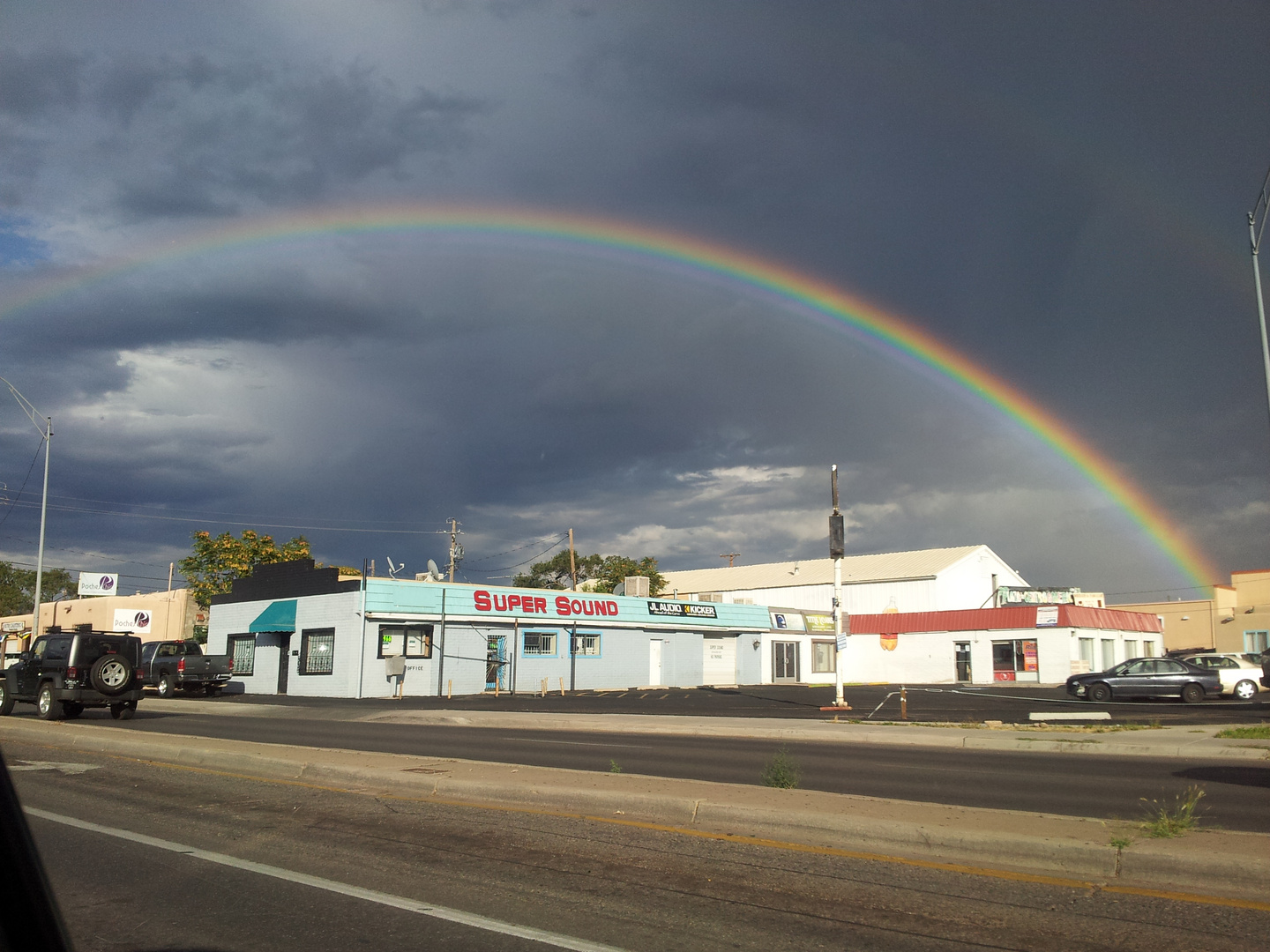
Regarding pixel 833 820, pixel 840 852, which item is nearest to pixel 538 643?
pixel 833 820

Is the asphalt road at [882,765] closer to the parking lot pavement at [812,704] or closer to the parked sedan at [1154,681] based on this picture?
the parking lot pavement at [812,704]

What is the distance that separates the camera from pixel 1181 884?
6812 millimetres

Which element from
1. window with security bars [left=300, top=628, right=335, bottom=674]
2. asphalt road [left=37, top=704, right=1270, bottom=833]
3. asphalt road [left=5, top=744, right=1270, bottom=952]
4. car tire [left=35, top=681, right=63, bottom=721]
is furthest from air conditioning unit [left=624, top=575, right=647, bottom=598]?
asphalt road [left=5, top=744, right=1270, bottom=952]

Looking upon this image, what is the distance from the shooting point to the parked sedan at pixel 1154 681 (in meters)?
31.6

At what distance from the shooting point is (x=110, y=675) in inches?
897

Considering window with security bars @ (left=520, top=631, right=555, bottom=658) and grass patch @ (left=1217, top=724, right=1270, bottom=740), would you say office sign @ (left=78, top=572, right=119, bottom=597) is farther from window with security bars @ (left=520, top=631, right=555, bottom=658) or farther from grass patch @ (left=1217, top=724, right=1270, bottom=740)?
grass patch @ (left=1217, top=724, right=1270, bottom=740)

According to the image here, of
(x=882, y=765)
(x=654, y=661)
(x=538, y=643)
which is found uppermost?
(x=538, y=643)

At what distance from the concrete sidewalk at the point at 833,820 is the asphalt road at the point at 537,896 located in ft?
1.09

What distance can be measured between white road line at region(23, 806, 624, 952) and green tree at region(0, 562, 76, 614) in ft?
335

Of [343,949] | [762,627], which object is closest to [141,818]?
[343,949]

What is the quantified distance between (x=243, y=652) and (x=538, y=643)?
13647 millimetres

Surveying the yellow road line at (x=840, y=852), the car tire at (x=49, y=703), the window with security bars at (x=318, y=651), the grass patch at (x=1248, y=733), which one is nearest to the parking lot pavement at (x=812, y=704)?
the window with security bars at (x=318, y=651)

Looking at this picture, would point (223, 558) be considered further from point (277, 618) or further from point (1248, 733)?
point (1248, 733)

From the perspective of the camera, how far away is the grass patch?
57.7ft
